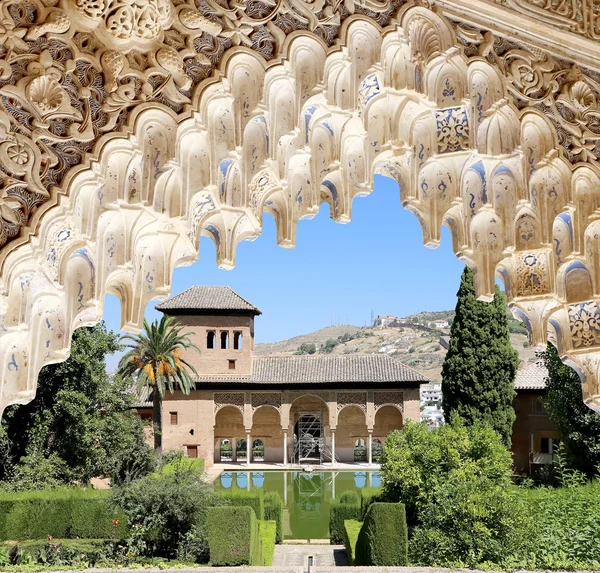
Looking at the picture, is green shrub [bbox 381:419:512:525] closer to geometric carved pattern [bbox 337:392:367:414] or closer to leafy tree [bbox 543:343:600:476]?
leafy tree [bbox 543:343:600:476]

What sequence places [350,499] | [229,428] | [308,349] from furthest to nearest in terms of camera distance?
[308,349], [229,428], [350,499]

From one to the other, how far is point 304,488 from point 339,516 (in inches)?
319

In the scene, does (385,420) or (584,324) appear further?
(385,420)

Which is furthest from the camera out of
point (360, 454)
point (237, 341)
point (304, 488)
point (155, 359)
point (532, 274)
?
point (360, 454)

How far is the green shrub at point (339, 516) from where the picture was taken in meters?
12.0

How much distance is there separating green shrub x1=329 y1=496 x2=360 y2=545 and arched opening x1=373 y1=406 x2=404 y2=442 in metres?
13.4

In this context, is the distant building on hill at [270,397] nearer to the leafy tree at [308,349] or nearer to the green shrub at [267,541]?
the green shrub at [267,541]

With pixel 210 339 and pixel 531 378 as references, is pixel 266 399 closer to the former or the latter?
pixel 210 339

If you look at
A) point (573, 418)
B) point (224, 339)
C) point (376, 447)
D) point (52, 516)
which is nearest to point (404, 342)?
point (376, 447)

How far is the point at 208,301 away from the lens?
25484 millimetres

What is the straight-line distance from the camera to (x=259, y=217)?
230cm

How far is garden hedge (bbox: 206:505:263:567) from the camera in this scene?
8469 millimetres

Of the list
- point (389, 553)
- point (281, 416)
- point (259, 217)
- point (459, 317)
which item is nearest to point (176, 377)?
point (281, 416)

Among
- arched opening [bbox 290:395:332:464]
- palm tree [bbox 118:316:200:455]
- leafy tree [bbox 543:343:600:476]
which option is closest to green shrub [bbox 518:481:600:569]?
leafy tree [bbox 543:343:600:476]
